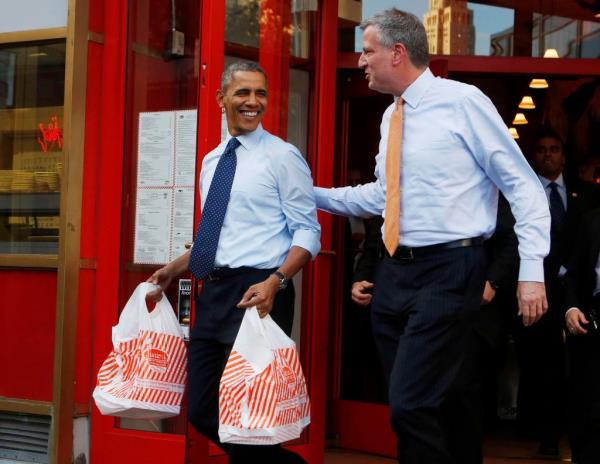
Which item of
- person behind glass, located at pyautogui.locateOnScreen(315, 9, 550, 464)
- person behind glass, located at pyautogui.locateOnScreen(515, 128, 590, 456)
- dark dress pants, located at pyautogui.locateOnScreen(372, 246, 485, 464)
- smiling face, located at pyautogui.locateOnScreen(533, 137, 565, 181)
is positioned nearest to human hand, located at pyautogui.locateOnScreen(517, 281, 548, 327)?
person behind glass, located at pyautogui.locateOnScreen(315, 9, 550, 464)

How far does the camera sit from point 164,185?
5.52 meters

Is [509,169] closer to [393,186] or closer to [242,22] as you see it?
[393,186]

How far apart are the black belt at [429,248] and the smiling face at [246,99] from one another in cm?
87

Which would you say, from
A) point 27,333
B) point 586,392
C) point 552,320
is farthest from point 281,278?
point 552,320

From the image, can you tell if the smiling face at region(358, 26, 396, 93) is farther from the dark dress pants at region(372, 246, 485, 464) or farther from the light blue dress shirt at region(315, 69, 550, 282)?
the dark dress pants at region(372, 246, 485, 464)

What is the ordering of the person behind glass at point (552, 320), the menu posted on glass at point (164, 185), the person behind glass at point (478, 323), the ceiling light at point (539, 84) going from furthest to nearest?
the ceiling light at point (539, 84)
the person behind glass at point (552, 320)
the menu posted on glass at point (164, 185)
the person behind glass at point (478, 323)

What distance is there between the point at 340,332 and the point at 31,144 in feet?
6.91

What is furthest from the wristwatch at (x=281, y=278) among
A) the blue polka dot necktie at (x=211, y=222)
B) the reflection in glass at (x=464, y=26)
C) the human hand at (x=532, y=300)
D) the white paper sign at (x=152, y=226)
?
the reflection in glass at (x=464, y=26)

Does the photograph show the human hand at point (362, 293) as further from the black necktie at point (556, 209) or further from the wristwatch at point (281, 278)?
the black necktie at point (556, 209)

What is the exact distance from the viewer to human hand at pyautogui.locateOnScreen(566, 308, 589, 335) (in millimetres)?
5184

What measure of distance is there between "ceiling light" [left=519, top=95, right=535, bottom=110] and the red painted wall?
4.18 m

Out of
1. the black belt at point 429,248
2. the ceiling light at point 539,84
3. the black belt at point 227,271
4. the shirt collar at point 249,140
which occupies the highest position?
the ceiling light at point 539,84

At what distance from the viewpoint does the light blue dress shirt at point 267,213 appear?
4391 millimetres

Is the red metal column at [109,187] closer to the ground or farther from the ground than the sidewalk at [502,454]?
farther from the ground
